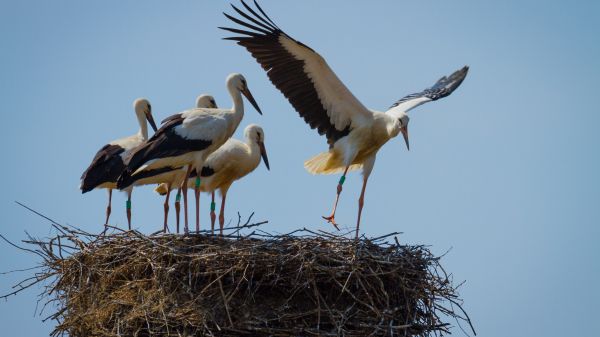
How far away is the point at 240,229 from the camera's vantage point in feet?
32.5

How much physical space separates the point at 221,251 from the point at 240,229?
0.46 meters

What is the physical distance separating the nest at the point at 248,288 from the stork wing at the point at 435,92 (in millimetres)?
3865

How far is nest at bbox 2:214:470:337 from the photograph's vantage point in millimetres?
9312

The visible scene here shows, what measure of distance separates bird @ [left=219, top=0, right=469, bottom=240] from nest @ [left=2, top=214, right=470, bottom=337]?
2445 millimetres

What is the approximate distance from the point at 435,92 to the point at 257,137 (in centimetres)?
250

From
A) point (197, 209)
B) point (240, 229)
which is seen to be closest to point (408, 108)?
point (197, 209)

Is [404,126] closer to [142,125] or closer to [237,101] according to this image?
[237,101]

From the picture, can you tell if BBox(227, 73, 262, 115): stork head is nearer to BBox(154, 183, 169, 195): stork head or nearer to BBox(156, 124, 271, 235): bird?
BBox(156, 124, 271, 235): bird

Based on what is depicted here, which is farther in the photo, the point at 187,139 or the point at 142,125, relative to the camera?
the point at 142,125

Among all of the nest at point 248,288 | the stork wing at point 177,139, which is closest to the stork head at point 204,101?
the stork wing at point 177,139

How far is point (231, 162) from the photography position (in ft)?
42.5

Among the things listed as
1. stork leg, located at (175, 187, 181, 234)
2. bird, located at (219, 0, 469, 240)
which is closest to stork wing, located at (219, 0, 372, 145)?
bird, located at (219, 0, 469, 240)

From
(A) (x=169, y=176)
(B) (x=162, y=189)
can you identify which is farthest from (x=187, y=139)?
(B) (x=162, y=189)

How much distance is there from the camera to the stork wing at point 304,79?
1199 centimetres
